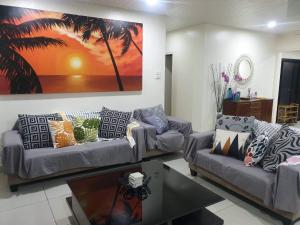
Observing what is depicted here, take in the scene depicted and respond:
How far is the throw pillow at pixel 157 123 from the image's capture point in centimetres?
380

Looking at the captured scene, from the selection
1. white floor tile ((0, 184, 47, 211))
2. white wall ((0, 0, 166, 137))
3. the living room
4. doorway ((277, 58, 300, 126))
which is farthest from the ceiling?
white floor tile ((0, 184, 47, 211))

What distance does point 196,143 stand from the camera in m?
3.08

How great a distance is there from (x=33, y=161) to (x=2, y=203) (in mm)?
519

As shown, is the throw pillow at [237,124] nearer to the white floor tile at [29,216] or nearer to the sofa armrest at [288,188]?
the sofa armrest at [288,188]

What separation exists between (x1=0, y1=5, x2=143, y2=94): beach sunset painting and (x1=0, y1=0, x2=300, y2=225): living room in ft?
0.05

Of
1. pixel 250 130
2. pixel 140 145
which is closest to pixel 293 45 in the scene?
pixel 250 130

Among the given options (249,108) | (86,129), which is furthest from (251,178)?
(249,108)

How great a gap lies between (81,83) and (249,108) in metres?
3.79

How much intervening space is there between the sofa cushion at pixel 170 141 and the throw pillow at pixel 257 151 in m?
Answer: 1.33

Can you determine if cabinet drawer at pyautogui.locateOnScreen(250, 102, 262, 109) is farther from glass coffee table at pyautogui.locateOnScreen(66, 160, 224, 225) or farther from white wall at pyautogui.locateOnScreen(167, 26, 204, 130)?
glass coffee table at pyautogui.locateOnScreen(66, 160, 224, 225)

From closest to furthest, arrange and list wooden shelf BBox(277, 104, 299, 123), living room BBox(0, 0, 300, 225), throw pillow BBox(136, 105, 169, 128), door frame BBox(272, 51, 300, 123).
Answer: living room BBox(0, 0, 300, 225), throw pillow BBox(136, 105, 169, 128), door frame BBox(272, 51, 300, 123), wooden shelf BBox(277, 104, 299, 123)

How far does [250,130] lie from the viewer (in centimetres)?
282

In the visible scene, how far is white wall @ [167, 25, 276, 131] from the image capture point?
5113mm

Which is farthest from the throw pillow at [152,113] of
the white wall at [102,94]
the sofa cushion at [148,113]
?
the white wall at [102,94]
